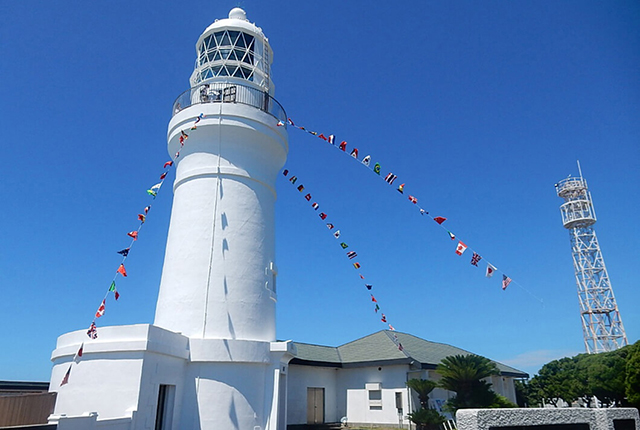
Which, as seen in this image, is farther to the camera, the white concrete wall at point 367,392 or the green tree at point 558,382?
the green tree at point 558,382

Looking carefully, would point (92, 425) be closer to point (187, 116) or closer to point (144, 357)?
point (144, 357)

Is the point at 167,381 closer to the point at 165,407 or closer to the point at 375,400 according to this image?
the point at 165,407

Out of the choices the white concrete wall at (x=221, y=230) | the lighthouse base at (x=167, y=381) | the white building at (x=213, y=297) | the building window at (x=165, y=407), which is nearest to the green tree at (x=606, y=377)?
the white building at (x=213, y=297)

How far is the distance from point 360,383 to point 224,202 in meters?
10.9

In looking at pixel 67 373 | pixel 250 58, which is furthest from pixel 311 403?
pixel 250 58

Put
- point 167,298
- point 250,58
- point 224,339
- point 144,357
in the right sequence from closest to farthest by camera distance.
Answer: point 144,357
point 224,339
point 167,298
point 250,58

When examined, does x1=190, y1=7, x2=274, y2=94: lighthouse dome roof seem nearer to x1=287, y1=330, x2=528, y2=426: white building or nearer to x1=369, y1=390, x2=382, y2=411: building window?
x1=287, y1=330, x2=528, y2=426: white building

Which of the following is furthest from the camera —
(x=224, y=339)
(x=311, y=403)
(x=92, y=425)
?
(x=311, y=403)

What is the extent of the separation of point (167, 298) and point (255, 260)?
110 inches

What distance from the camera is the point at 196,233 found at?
13.4 metres

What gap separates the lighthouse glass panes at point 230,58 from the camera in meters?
15.2

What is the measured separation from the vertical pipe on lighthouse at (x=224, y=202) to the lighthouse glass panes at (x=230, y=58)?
3 centimetres

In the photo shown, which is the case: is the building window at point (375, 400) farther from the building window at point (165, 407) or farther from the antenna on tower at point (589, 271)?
the antenna on tower at point (589, 271)

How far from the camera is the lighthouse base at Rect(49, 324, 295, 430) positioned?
10.1 m
